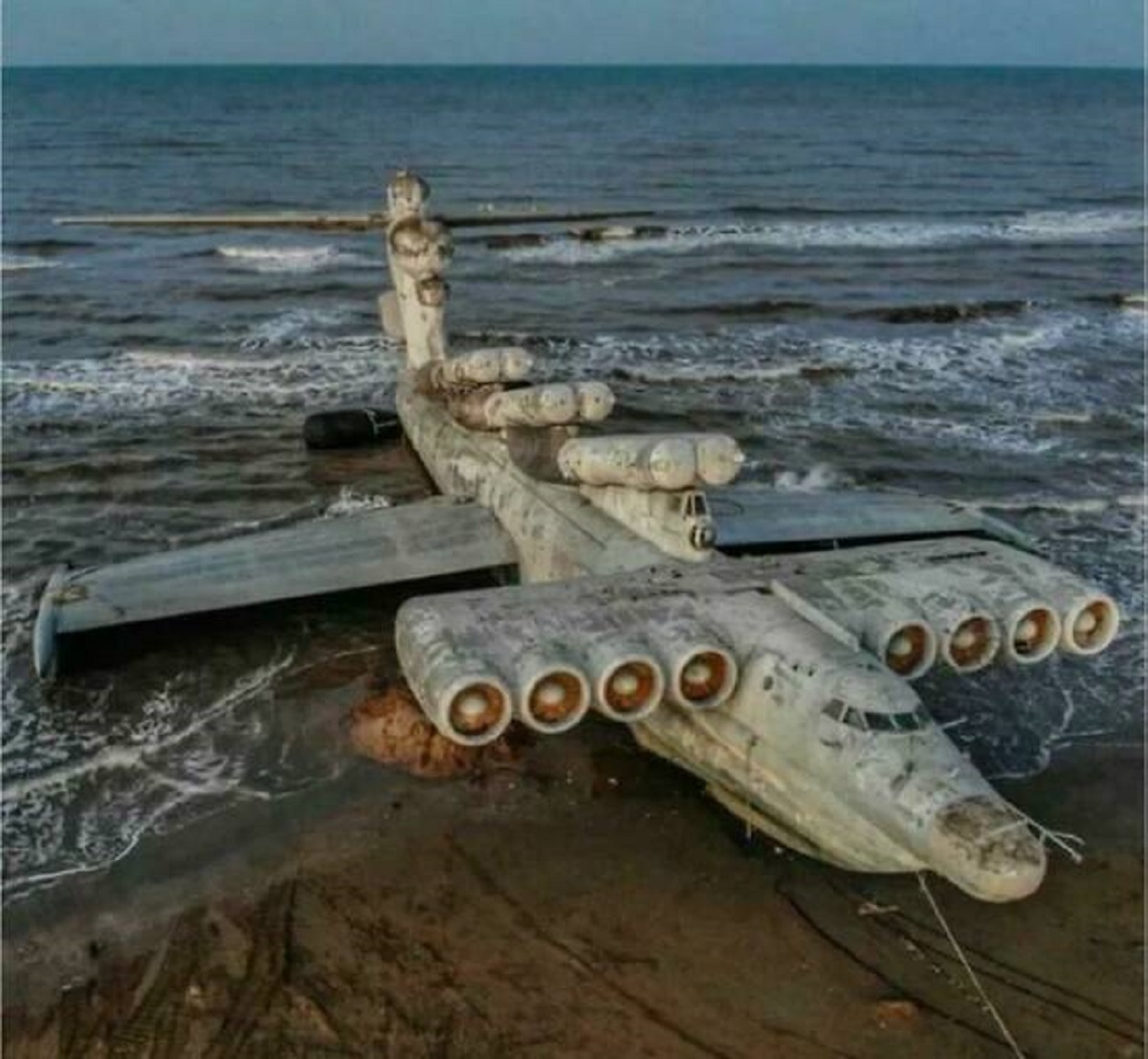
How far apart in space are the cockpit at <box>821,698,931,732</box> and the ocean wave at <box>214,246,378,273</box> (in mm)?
38983

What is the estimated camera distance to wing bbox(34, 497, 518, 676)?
1716 centimetres

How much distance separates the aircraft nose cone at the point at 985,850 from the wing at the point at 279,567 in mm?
9227

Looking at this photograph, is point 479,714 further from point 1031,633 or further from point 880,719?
point 1031,633

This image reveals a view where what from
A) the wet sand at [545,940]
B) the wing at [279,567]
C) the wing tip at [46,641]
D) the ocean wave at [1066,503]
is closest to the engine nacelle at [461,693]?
the wet sand at [545,940]

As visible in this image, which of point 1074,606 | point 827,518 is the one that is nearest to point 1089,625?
point 1074,606

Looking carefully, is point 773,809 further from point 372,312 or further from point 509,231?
point 509,231

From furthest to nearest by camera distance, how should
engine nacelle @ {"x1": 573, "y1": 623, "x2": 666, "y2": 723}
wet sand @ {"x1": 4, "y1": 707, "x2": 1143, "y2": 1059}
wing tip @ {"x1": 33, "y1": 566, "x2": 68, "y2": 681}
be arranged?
wing tip @ {"x1": 33, "y1": 566, "x2": 68, "y2": 681} < engine nacelle @ {"x1": 573, "y1": 623, "x2": 666, "y2": 723} < wet sand @ {"x1": 4, "y1": 707, "x2": 1143, "y2": 1059}

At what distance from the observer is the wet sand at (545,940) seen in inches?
442

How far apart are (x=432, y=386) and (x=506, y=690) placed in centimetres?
1364

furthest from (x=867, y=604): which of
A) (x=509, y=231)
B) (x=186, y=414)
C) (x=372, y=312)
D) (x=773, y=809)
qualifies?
(x=509, y=231)

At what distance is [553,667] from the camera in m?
11.8

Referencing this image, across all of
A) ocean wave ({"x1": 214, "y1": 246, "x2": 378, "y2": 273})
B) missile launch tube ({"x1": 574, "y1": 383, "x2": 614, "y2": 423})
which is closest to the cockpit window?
missile launch tube ({"x1": 574, "y1": 383, "x2": 614, "y2": 423})

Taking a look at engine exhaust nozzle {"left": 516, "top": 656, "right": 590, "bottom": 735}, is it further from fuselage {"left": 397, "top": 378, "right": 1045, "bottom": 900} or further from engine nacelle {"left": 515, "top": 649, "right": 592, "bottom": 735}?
fuselage {"left": 397, "top": 378, "right": 1045, "bottom": 900}

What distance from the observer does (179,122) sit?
115 metres
